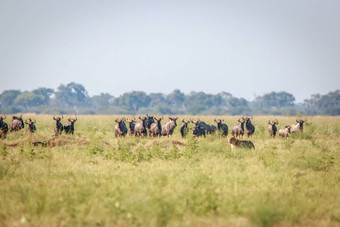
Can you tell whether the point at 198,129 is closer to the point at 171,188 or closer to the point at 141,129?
the point at 141,129

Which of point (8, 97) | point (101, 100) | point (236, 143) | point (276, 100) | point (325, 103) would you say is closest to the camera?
point (236, 143)

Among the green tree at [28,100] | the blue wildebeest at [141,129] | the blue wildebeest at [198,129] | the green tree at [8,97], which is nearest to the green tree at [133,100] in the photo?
the green tree at [28,100]

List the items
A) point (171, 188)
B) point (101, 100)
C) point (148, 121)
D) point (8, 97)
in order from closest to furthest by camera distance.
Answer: point (171, 188)
point (148, 121)
point (8, 97)
point (101, 100)

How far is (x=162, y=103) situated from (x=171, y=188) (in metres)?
103

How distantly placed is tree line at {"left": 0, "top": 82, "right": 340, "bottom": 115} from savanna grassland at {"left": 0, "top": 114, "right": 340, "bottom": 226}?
85.2m

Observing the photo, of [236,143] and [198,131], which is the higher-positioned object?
[198,131]

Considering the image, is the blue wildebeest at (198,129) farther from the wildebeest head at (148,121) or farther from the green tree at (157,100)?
the green tree at (157,100)

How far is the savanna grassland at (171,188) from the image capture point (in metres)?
7.95

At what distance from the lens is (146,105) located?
110m

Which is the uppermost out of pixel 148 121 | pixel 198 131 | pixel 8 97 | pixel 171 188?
pixel 8 97

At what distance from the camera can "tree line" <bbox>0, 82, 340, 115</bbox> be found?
102m

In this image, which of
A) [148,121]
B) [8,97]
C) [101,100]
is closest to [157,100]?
[101,100]

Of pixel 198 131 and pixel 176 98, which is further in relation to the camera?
pixel 176 98

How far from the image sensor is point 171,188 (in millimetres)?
9602
